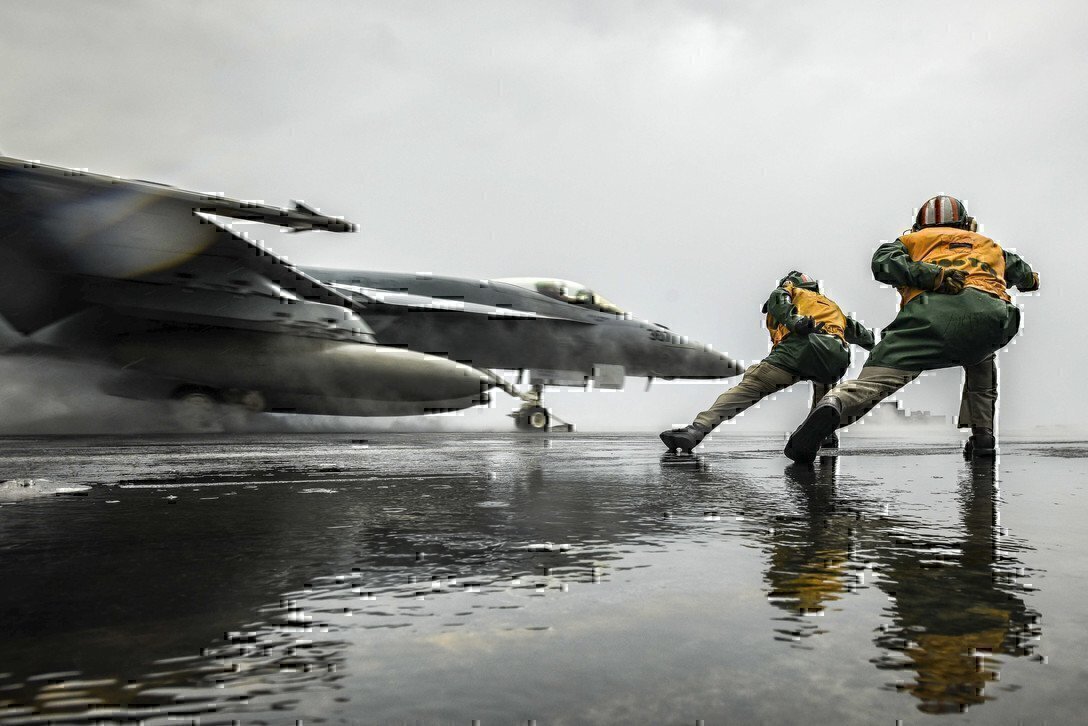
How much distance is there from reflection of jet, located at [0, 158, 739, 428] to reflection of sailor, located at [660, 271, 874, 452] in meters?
5.46

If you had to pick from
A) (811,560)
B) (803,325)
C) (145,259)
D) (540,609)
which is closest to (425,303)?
(145,259)

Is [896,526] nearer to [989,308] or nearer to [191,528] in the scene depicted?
[191,528]

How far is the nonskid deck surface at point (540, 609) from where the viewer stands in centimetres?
102

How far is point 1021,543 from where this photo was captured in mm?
2287

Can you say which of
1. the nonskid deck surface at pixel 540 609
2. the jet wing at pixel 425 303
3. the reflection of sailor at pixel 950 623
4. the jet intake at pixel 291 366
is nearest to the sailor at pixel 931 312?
the nonskid deck surface at pixel 540 609

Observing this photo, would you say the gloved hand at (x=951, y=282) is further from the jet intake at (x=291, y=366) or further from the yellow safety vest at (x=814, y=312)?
the jet intake at (x=291, y=366)

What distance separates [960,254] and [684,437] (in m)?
2.51

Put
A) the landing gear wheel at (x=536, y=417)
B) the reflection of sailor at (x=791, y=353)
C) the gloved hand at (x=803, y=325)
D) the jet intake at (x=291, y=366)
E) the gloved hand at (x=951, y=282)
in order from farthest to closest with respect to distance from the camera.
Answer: the landing gear wheel at (x=536, y=417)
the jet intake at (x=291, y=366)
the reflection of sailor at (x=791, y=353)
the gloved hand at (x=803, y=325)
the gloved hand at (x=951, y=282)

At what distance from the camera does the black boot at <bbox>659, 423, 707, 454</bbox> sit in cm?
676

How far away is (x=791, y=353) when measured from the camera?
6.82 metres

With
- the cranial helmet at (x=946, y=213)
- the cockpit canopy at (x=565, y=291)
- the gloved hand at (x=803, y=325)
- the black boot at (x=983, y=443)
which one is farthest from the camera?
the cockpit canopy at (x=565, y=291)

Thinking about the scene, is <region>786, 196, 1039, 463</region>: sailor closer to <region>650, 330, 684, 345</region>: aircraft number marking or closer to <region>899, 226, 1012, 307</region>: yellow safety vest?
<region>899, 226, 1012, 307</region>: yellow safety vest

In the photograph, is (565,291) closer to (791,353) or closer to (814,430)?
(791,353)

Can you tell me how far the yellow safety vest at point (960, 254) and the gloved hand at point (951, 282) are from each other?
0.23ft
